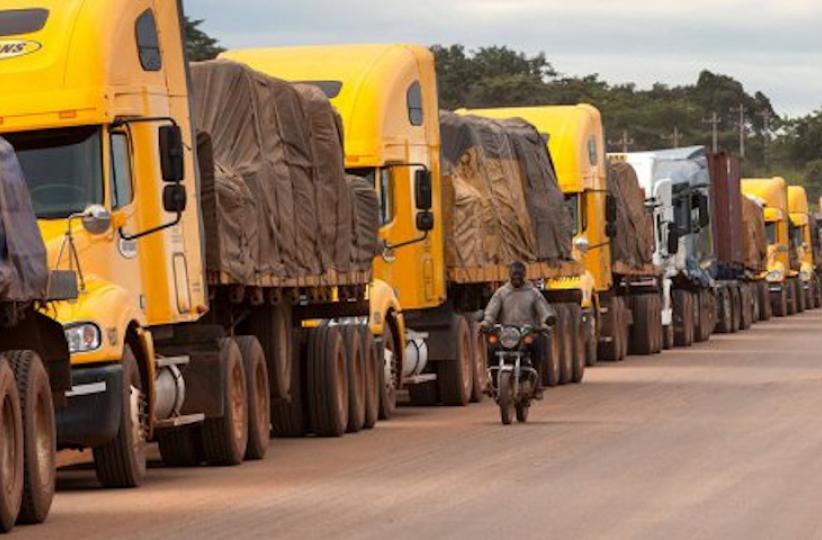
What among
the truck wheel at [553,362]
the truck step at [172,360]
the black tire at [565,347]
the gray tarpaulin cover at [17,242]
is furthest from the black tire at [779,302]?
the gray tarpaulin cover at [17,242]

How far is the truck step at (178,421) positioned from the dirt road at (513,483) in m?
0.40

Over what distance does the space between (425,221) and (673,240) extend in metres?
22.1

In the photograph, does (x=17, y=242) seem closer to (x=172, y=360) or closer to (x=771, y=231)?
(x=172, y=360)

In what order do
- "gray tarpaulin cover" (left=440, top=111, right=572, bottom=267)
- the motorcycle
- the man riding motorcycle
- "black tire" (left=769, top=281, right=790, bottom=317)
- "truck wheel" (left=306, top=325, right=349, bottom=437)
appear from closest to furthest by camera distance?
"truck wheel" (left=306, top=325, right=349, bottom=437) → the motorcycle → the man riding motorcycle → "gray tarpaulin cover" (left=440, top=111, right=572, bottom=267) → "black tire" (left=769, top=281, right=790, bottom=317)

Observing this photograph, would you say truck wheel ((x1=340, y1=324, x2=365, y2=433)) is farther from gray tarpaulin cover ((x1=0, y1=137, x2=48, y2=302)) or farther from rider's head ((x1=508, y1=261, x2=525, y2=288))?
gray tarpaulin cover ((x1=0, y1=137, x2=48, y2=302))

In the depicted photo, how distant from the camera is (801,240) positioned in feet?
276

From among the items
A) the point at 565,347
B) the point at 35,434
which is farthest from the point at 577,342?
the point at 35,434

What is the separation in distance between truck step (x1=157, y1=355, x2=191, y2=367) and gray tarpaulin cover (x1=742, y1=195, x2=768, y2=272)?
4414 cm

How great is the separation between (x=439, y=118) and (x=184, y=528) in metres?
17.9

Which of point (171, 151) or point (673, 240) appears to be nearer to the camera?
point (171, 151)

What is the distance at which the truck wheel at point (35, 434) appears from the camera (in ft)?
55.6

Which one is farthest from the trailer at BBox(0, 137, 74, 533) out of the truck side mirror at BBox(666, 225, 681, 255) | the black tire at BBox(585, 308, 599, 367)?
the truck side mirror at BBox(666, 225, 681, 255)

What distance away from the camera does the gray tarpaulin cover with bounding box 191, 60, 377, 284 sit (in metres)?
23.7

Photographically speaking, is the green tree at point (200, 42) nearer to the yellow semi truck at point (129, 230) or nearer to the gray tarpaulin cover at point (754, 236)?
the gray tarpaulin cover at point (754, 236)
